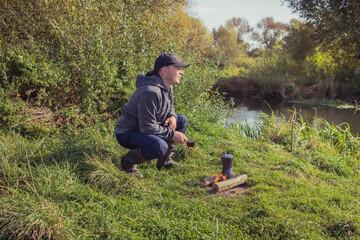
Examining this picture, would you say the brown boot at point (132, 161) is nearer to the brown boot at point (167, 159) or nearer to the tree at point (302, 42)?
the brown boot at point (167, 159)

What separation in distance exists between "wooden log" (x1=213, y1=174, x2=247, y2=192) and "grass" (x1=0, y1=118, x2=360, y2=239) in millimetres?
126

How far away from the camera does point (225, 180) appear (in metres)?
4.06

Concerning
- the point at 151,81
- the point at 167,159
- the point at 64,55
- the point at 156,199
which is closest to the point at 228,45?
the point at 64,55

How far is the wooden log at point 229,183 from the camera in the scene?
12.8 ft

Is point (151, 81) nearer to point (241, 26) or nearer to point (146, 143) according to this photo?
point (146, 143)

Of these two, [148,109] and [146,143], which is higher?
[148,109]

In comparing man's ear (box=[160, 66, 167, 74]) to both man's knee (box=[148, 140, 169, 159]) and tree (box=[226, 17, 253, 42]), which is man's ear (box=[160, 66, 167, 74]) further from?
tree (box=[226, 17, 253, 42])

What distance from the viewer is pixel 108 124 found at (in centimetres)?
602

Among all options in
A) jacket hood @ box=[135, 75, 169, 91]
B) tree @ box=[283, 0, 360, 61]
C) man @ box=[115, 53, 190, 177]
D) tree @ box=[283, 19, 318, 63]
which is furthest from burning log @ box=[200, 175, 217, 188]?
tree @ box=[283, 19, 318, 63]

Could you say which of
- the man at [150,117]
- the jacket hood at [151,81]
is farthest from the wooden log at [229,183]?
the jacket hood at [151,81]

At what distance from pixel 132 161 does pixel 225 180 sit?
47.1 inches

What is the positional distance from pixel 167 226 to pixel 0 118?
3876 mm

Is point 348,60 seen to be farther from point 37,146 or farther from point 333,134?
point 37,146

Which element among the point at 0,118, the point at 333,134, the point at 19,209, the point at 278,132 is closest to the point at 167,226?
the point at 19,209
